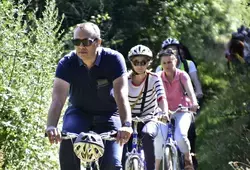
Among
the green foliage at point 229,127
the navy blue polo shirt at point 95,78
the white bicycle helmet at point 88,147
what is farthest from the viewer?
the green foliage at point 229,127

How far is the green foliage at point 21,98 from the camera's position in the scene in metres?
10.8

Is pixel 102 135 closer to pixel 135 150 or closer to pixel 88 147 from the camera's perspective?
pixel 88 147

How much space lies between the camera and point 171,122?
38.6 ft

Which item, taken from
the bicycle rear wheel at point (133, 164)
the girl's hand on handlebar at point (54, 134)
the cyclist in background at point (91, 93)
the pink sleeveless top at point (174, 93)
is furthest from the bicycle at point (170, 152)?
the girl's hand on handlebar at point (54, 134)

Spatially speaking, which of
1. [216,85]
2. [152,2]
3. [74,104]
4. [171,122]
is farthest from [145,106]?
[152,2]

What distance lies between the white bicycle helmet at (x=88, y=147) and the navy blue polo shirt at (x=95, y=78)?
40.4 inches

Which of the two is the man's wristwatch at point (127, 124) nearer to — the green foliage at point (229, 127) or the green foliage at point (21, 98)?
the green foliage at point (21, 98)

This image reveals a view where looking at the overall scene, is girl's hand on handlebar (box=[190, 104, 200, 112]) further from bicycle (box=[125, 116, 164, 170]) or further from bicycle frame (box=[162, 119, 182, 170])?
bicycle (box=[125, 116, 164, 170])

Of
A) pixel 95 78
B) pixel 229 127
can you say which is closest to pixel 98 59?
pixel 95 78

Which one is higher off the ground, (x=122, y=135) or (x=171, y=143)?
(x=171, y=143)

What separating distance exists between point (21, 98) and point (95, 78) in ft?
10.0

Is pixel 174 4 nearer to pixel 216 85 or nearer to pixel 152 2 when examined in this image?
pixel 152 2

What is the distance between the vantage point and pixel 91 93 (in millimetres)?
8047

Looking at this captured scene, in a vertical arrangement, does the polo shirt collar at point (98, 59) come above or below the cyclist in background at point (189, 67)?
below
